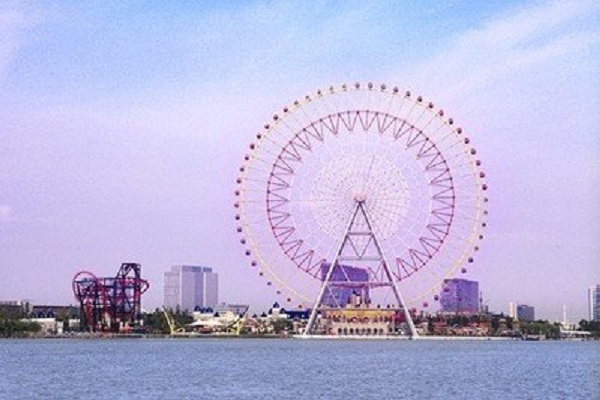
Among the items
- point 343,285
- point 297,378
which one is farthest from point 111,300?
point 297,378

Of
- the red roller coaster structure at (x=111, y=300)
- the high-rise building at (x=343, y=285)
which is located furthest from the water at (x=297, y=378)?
the red roller coaster structure at (x=111, y=300)

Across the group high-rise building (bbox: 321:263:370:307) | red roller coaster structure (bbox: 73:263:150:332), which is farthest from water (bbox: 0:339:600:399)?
red roller coaster structure (bbox: 73:263:150:332)

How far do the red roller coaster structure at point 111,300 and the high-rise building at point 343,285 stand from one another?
129ft

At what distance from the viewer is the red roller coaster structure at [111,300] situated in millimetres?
153875

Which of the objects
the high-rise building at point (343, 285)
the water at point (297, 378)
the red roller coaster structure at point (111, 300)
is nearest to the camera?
the water at point (297, 378)

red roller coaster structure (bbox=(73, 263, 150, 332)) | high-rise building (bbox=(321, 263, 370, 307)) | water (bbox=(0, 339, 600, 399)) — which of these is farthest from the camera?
red roller coaster structure (bbox=(73, 263, 150, 332))

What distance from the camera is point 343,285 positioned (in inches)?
4343

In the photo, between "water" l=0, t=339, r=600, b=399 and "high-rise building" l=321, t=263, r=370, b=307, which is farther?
"high-rise building" l=321, t=263, r=370, b=307

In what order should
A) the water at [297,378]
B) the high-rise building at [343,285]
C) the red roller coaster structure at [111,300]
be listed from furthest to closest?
the red roller coaster structure at [111,300], the high-rise building at [343,285], the water at [297,378]

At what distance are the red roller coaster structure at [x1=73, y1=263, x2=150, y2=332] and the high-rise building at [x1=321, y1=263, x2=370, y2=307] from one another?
39.4 metres

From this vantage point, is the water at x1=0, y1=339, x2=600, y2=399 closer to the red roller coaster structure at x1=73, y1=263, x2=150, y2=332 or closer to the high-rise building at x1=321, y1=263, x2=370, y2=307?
the high-rise building at x1=321, y1=263, x2=370, y2=307

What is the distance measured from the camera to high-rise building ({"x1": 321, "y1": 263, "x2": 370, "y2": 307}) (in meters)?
110

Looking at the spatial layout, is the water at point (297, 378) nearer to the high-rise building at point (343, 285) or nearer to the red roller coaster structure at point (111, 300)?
the high-rise building at point (343, 285)

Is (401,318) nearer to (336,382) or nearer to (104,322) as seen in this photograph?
(104,322)
